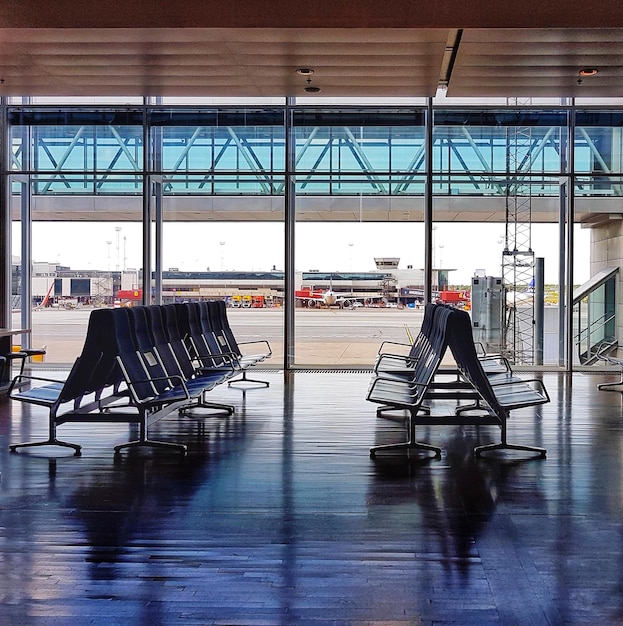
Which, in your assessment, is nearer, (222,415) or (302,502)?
(302,502)

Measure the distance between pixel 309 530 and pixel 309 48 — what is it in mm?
5168

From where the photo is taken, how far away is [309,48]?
7.22 metres

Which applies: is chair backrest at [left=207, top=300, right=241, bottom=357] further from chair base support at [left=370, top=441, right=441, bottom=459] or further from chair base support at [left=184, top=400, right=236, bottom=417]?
chair base support at [left=370, top=441, right=441, bottom=459]

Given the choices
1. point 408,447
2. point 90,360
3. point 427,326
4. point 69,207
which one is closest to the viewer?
point 90,360

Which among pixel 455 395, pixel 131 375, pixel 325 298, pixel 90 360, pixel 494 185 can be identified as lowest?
pixel 455 395

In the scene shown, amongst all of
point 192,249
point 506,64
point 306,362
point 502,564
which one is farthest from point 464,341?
point 192,249

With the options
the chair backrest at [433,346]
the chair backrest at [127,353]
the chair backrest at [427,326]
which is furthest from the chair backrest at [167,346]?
the chair backrest at [427,326]

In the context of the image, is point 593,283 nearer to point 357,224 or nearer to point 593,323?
point 593,323

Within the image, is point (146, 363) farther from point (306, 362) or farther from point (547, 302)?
point (547, 302)

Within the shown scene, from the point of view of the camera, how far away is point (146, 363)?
535 centimetres

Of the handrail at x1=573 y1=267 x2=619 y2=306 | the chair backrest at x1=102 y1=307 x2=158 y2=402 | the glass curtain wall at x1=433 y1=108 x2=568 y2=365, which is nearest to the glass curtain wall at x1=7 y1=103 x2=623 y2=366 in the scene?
the glass curtain wall at x1=433 y1=108 x2=568 y2=365

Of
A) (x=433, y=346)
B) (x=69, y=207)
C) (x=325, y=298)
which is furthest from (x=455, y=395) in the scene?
(x=69, y=207)

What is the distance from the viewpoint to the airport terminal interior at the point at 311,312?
121 inches

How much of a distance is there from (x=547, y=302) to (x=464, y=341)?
5.96 metres
